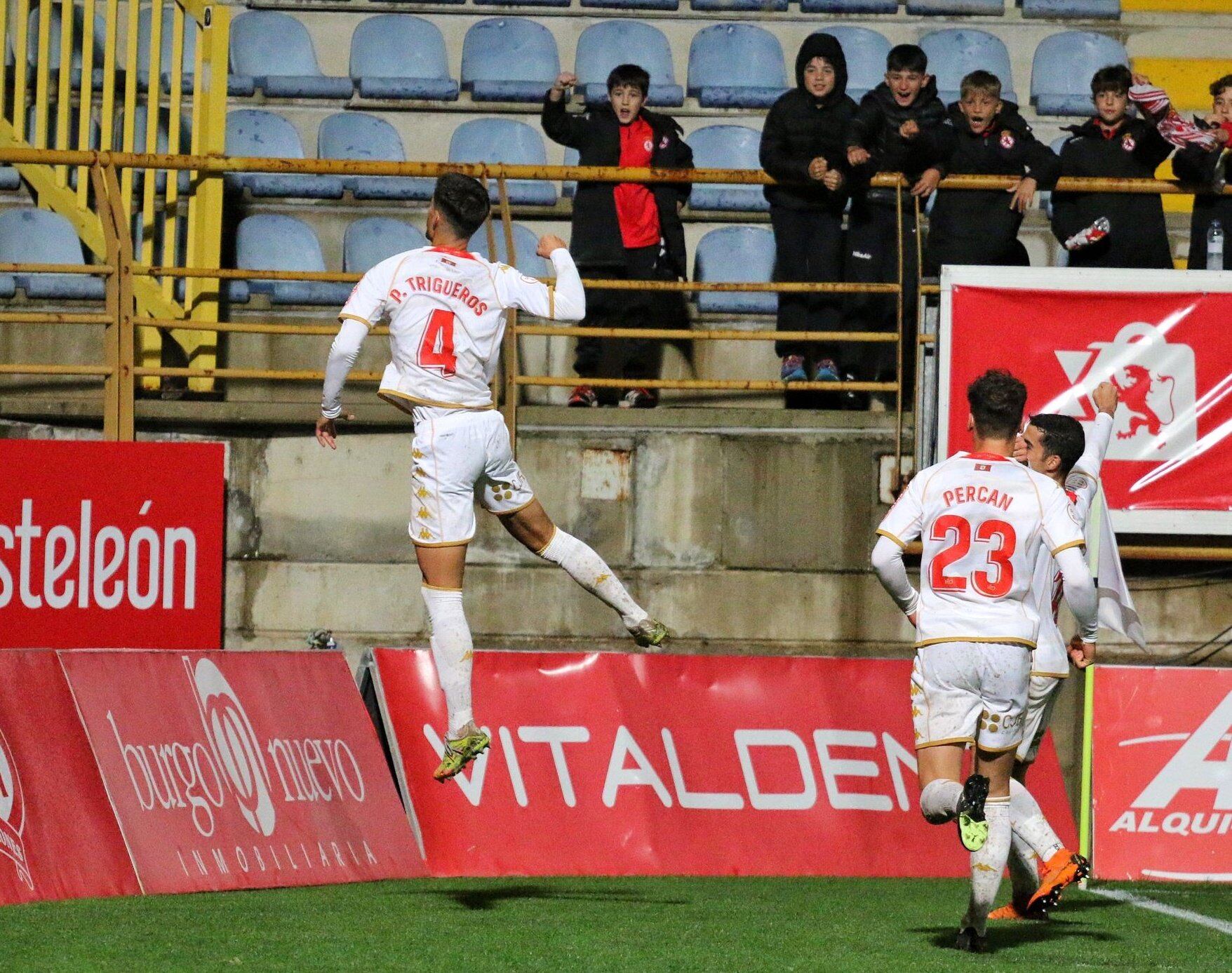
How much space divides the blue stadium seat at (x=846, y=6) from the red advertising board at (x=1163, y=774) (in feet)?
22.1

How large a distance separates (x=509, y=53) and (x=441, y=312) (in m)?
7.12

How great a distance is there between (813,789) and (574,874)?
128cm

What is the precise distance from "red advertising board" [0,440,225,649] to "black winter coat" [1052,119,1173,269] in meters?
5.06

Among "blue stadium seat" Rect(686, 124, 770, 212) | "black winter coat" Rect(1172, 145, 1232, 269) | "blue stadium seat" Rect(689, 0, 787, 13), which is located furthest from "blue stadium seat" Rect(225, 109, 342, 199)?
"black winter coat" Rect(1172, 145, 1232, 269)

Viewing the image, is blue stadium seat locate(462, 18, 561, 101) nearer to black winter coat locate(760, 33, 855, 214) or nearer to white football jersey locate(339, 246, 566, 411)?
black winter coat locate(760, 33, 855, 214)

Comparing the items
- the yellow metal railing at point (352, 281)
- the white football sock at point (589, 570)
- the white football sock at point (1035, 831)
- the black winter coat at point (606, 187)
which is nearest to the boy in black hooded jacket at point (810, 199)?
the yellow metal railing at point (352, 281)

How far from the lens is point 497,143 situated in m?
12.5

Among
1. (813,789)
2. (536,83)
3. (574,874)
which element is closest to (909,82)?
(536,83)

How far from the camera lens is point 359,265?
1145 cm

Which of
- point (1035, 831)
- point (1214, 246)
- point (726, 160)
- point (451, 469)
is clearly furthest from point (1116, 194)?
point (451, 469)

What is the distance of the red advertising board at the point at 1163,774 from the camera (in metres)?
8.89

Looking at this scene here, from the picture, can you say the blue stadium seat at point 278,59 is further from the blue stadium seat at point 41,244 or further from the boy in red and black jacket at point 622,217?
the boy in red and black jacket at point 622,217

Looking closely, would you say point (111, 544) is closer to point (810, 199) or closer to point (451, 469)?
point (451, 469)

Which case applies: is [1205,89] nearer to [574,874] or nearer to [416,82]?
[416,82]
